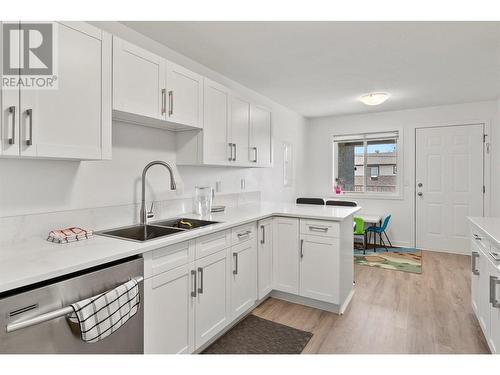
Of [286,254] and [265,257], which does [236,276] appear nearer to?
[265,257]

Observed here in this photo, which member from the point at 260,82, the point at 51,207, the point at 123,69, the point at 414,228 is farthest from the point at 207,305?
the point at 414,228

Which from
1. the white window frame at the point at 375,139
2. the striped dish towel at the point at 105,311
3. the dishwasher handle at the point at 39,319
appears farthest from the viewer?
the white window frame at the point at 375,139

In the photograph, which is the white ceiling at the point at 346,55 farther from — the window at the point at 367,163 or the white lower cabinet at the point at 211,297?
the white lower cabinet at the point at 211,297

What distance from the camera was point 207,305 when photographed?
6.52 ft

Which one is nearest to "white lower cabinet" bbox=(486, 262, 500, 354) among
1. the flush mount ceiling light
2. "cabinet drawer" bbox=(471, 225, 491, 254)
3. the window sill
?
"cabinet drawer" bbox=(471, 225, 491, 254)

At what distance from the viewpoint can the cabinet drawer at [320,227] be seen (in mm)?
2553

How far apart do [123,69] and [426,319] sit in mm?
3037

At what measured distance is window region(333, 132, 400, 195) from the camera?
5207 mm

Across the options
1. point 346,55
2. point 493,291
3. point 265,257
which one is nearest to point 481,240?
point 493,291

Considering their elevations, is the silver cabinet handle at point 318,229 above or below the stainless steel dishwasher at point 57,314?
above

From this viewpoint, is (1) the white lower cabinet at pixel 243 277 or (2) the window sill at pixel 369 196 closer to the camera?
(1) the white lower cabinet at pixel 243 277

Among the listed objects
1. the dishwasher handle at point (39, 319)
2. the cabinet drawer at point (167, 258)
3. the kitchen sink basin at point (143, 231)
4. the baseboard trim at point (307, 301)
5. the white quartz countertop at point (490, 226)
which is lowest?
the baseboard trim at point (307, 301)

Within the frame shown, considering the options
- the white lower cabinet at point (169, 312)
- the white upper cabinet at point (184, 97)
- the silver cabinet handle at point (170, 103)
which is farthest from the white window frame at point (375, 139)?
the white lower cabinet at point (169, 312)
